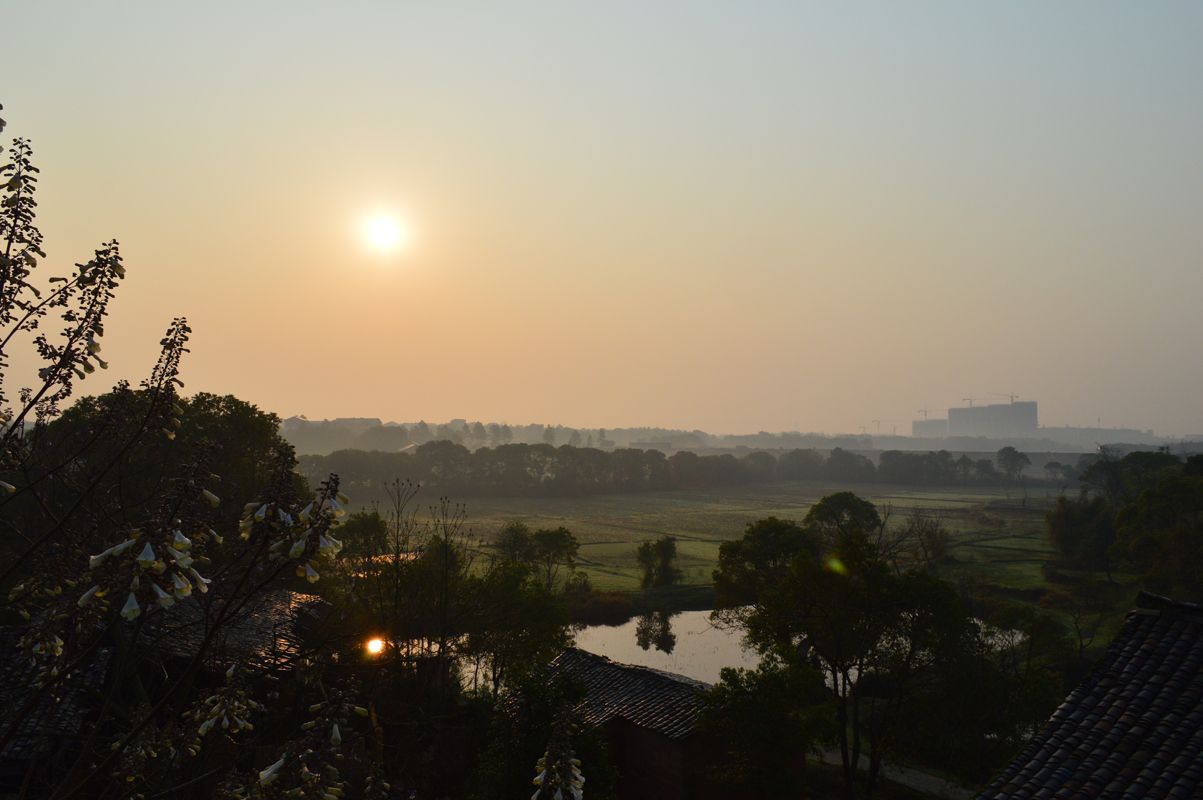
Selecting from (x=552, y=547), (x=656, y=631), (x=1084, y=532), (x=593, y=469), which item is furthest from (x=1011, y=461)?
(x=552, y=547)

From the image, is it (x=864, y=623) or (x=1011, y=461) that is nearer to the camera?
(x=864, y=623)

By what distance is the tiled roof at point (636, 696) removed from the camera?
19141 millimetres

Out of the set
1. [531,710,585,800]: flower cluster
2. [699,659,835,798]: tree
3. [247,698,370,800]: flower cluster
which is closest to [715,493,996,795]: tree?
[699,659,835,798]: tree

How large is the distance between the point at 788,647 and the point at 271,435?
21839mm

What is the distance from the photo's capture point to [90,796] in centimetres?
1118

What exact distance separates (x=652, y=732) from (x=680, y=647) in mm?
20763

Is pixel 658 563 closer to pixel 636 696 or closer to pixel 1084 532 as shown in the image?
pixel 1084 532

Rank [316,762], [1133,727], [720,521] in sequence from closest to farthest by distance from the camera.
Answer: [316,762]
[1133,727]
[720,521]

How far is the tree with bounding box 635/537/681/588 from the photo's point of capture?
164ft

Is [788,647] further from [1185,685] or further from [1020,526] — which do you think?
[1020,526]

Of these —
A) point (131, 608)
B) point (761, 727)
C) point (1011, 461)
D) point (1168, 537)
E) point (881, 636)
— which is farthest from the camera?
point (1011, 461)

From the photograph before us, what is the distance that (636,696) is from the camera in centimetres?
2084

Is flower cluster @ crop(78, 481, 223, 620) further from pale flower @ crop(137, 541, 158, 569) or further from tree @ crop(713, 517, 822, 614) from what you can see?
tree @ crop(713, 517, 822, 614)

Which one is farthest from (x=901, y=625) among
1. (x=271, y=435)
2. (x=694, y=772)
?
(x=271, y=435)
